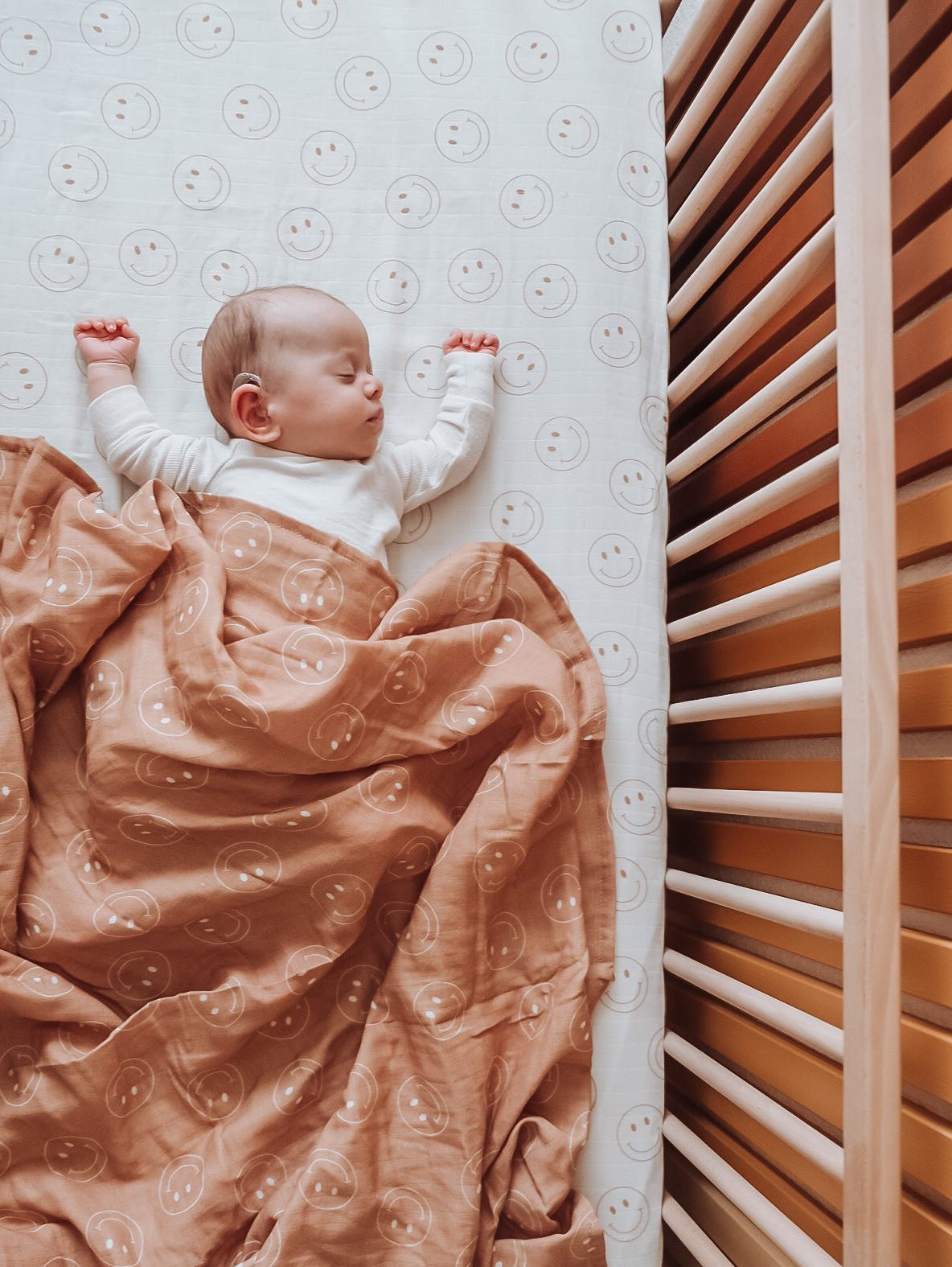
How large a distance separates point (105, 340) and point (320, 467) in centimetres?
27

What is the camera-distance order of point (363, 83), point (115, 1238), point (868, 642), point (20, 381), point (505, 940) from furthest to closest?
point (363, 83) → point (20, 381) → point (505, 940) → point (115, 1238) → point (868, 642)

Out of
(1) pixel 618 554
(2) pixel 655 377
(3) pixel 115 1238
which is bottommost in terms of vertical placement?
(3) pixel 115 1238

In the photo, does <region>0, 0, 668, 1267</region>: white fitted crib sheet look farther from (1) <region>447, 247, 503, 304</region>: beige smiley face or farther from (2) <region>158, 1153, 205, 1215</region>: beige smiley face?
(2) <region>158, 1153, 205, 1215</region>: beige smiley face

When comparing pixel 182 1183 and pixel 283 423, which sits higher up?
pixel 283 423

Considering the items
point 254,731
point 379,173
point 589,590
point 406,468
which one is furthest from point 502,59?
point 254,731

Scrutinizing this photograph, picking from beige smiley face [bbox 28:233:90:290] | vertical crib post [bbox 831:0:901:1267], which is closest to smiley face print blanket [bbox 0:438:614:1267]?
beige smiley face [bbox 28:233:90:290]

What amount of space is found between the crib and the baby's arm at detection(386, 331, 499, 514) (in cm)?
3

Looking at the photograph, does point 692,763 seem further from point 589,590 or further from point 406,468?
point 406,468

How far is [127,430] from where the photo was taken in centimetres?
104

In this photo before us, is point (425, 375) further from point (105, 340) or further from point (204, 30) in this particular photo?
point (204, 30)

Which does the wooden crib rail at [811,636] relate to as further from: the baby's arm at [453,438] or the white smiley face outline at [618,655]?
the baby's arm at [453,438]

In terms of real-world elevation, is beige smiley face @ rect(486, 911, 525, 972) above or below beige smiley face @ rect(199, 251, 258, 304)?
below

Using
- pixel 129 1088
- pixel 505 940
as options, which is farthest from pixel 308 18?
pixel 129 1088

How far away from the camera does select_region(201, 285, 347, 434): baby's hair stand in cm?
104
